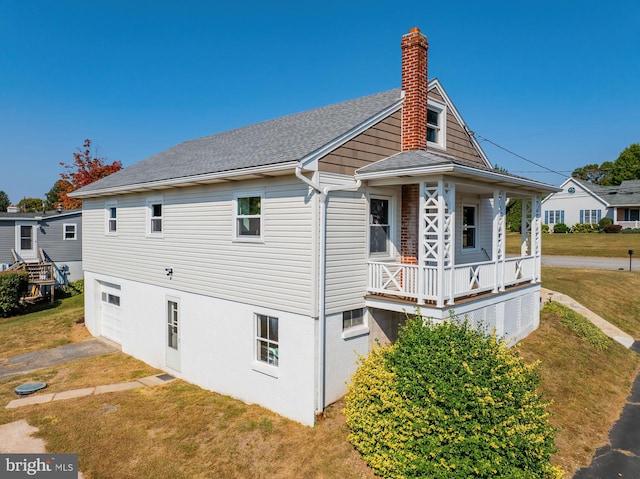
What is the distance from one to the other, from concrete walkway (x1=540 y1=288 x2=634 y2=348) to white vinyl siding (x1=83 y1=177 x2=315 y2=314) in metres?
12.8

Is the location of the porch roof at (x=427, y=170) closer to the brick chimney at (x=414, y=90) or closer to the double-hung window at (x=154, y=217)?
the brick chimney at (x=414, y=90)

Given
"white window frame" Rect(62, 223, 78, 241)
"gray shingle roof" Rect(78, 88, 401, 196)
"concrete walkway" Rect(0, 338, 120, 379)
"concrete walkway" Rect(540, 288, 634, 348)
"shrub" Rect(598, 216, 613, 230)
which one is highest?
"gray shingle roof" Rect(78, 88, 401, 196)

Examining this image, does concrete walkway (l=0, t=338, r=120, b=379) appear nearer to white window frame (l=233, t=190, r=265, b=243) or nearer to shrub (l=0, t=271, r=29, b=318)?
shrub (l=0, t=271, r=29, b=318)

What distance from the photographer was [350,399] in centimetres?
816

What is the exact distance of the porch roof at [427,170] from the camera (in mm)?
8562

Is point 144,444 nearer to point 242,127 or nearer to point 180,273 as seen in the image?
point 180,273

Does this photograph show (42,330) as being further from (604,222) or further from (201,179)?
(604,222)

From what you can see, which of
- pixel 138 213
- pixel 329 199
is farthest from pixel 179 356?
pixel 329 199

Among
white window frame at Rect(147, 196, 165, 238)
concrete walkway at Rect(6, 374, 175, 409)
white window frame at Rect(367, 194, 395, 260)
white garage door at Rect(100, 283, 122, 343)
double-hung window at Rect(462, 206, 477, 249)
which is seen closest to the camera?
white window frame at Rect(367, 194, 395, 260)

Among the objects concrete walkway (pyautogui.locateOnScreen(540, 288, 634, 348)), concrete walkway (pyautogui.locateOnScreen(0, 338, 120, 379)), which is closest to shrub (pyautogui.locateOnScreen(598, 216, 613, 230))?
concrete walkway (pyautogui.locateOnScreen(540, 288, 634, 348))

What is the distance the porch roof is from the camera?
28.1ft

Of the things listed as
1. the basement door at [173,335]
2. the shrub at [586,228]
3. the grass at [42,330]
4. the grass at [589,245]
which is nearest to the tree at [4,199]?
the grass at [42,330]

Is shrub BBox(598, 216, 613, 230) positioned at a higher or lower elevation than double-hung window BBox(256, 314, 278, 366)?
higher

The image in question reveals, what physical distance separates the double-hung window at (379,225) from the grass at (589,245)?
1067 inches
